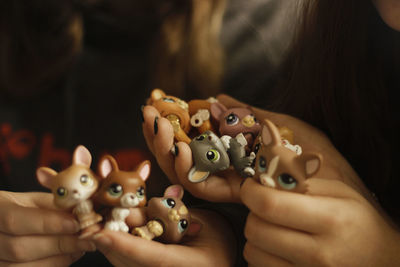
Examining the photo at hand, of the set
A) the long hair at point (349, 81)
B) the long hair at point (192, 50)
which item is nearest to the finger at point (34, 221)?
the long hair at point (349, 81)

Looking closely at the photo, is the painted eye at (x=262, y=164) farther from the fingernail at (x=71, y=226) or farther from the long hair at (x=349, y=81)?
the long hair at (x=349, y=81)

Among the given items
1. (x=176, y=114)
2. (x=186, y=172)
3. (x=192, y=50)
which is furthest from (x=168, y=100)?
(x=192, y=50)

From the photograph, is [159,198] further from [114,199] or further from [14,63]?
[14,63]

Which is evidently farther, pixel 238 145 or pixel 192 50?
pixel 192 50

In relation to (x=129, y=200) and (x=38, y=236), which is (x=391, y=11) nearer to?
(x=129, y=200)

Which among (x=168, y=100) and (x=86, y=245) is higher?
(x=168, y=100)

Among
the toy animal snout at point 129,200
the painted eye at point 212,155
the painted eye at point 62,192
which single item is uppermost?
the painted eye at point 212,155
